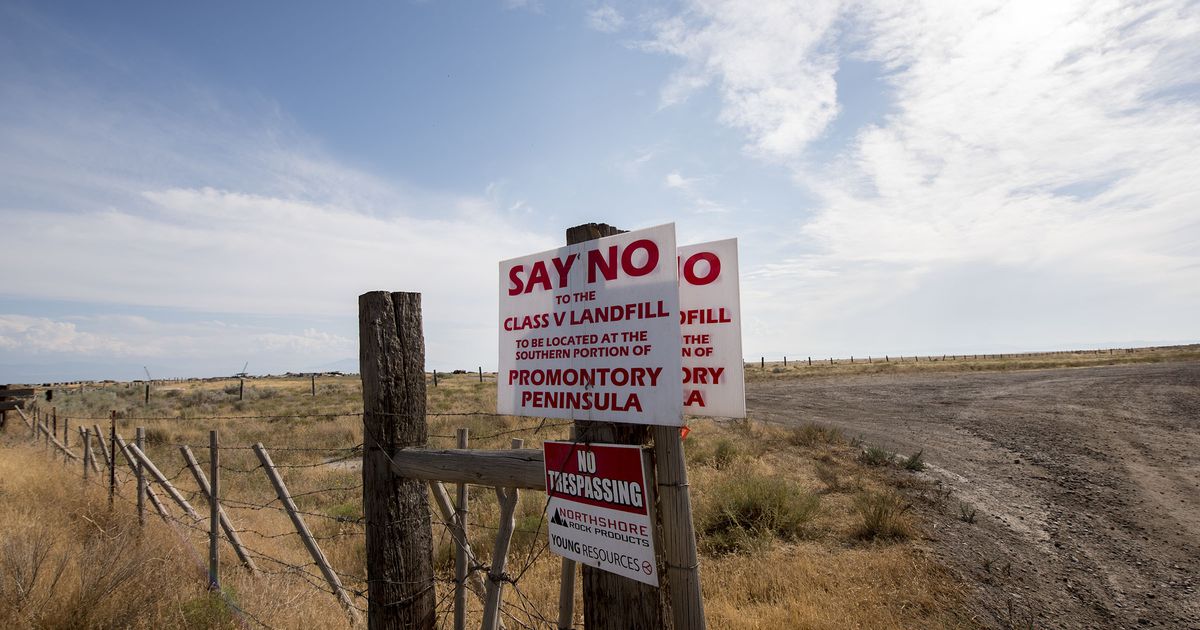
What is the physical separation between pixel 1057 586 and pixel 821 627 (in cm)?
281

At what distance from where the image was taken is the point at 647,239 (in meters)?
2.31

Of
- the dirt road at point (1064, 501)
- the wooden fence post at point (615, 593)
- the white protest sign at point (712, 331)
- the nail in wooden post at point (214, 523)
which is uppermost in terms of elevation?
the white protest sign at point (712, 331)

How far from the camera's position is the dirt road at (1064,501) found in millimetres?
5371

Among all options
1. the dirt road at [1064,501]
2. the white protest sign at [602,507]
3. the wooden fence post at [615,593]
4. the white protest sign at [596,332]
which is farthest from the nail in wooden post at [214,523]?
the dirt road at [1064,501]

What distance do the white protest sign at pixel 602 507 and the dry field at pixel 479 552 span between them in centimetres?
16

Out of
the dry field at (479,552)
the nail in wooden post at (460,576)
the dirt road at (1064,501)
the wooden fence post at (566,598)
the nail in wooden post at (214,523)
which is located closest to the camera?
the wooden fence post at (566,598)

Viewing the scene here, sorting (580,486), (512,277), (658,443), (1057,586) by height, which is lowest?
(1057,586)

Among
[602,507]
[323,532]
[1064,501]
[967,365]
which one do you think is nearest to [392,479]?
[602,507]

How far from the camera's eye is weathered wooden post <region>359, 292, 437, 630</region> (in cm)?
326

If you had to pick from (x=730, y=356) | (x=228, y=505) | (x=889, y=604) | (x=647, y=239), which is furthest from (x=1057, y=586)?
(x=228, y=505)

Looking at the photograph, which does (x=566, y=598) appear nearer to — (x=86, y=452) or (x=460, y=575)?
(x=460, y=575)

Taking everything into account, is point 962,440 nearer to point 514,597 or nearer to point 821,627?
point 821,627

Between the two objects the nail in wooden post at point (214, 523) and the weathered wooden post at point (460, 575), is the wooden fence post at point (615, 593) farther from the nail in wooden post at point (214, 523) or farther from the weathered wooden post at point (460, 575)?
the nail in wooden post at point (214, 523)

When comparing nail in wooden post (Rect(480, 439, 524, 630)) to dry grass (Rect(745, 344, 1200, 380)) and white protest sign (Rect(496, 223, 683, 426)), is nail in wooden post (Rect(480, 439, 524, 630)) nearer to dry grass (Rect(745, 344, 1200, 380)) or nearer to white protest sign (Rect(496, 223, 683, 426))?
white protest sign (Rect(496, 223, 683, 426))
